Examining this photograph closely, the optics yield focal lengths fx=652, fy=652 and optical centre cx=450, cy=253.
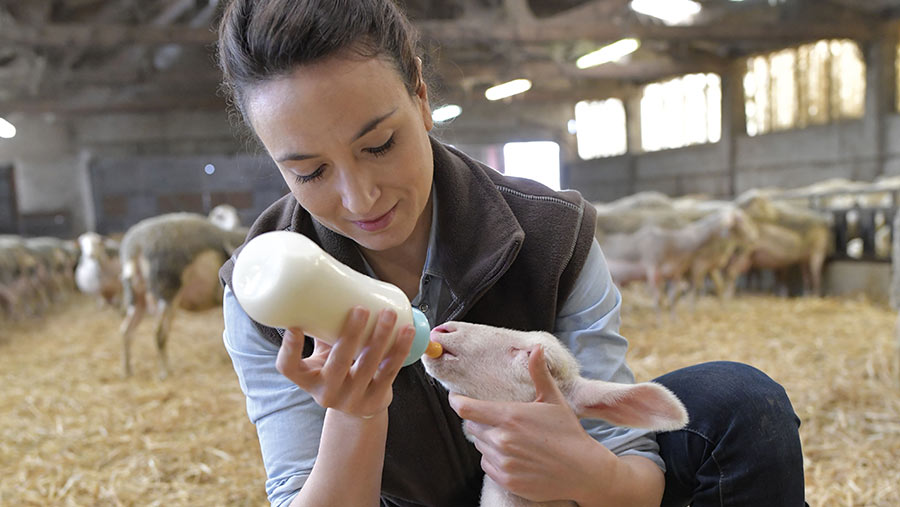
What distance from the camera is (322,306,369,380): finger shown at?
2.52ft

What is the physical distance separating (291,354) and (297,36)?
1.45 ft

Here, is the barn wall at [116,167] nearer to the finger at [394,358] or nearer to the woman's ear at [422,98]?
the woman's ear at [422,98]

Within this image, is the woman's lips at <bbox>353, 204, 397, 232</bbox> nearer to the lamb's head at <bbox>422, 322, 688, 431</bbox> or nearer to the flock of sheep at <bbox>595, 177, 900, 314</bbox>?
the lamb's head at <bbox>422, 322, 688, 431</bbox>

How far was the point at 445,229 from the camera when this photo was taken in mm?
1225

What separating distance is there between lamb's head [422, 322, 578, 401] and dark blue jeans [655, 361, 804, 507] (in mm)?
268

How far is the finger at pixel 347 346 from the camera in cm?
77

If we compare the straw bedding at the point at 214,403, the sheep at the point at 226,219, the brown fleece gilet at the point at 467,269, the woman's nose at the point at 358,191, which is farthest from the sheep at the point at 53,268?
the woman's nose at the point at 358,191

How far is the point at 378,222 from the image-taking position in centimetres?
103

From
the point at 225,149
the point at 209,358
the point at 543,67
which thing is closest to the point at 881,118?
the point at 543,67

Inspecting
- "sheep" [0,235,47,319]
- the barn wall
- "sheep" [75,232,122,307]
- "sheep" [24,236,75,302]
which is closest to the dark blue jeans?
"sheep" [75,232,122,307]

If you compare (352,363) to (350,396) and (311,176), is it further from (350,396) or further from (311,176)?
(311,176)

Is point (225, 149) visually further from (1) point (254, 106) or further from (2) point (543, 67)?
(1) point (254, 106)

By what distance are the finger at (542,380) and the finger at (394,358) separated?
0.24 m

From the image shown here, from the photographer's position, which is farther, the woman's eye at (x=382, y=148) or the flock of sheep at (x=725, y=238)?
the flock of sheep at (x=725, y=238)
